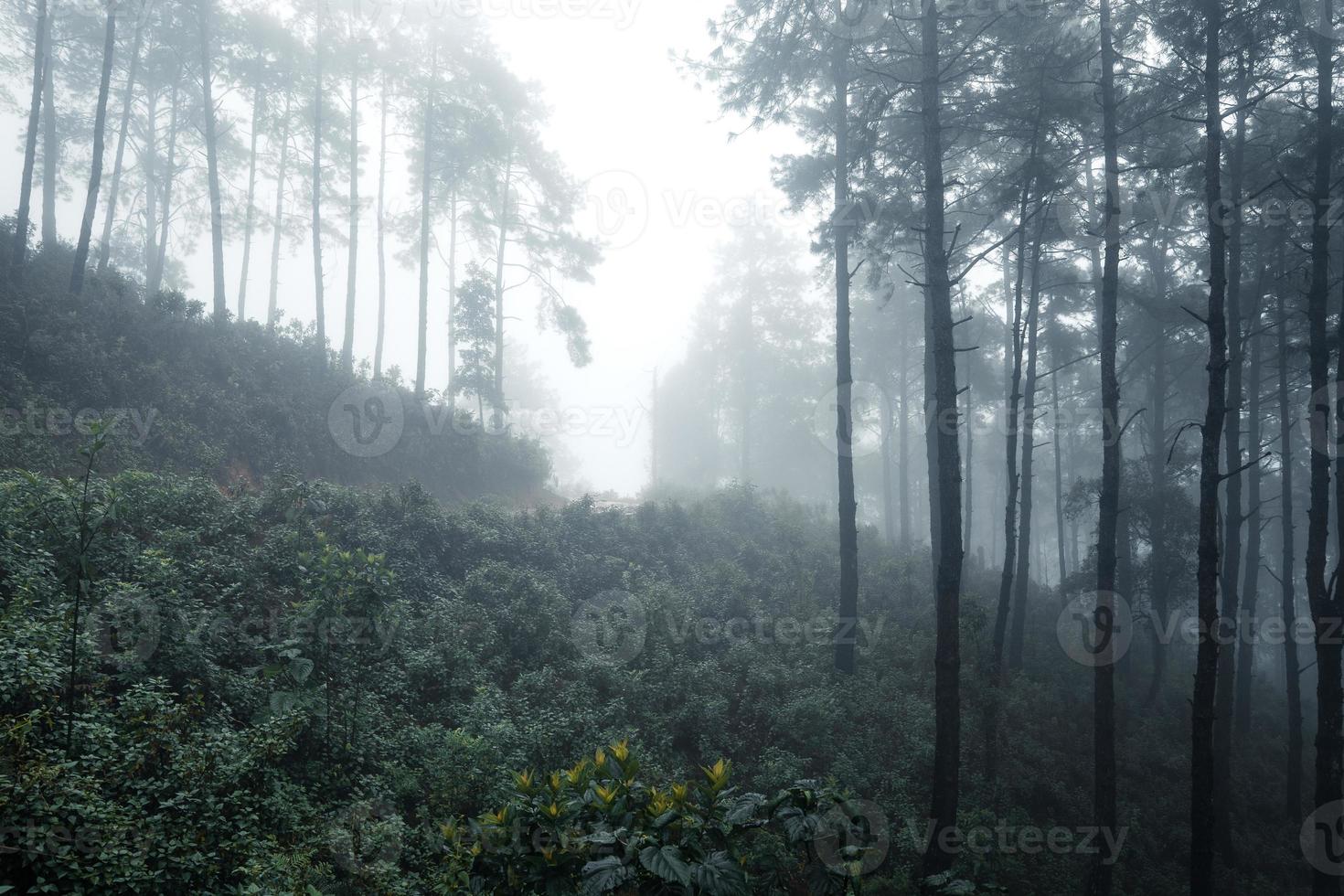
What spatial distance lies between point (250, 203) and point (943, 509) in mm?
32500

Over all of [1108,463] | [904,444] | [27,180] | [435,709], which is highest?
[27,180]

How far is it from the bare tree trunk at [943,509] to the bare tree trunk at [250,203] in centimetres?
2727

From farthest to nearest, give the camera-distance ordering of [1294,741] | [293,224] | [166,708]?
[293,224] → [1294,741] → [166,708]

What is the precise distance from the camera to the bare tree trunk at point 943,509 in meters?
7.72

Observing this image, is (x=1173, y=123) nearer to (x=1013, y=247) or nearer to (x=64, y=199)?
(x=1013, y=247)

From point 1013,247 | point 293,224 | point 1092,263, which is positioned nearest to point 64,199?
point 293,224

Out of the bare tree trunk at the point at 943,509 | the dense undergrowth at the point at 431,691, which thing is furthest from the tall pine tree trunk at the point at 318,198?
the bare tree trunk at the point at 943,509

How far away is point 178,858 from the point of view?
4.55 meters

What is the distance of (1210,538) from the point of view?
815 centimetres

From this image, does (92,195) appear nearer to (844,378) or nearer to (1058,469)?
(844,378)

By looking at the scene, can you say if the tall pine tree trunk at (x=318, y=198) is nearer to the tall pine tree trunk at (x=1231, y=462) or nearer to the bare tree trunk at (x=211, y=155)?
the bare tree trunk at (x=211, y=155)

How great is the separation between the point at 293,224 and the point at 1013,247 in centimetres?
3019

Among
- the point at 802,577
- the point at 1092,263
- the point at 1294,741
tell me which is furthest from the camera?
the point at 1092,263

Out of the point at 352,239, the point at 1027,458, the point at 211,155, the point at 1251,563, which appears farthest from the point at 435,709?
the point at 352,239
